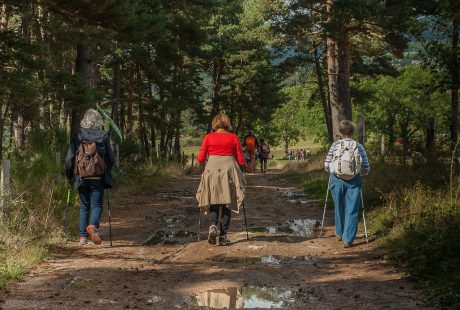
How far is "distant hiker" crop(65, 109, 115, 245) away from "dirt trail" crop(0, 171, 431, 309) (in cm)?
43

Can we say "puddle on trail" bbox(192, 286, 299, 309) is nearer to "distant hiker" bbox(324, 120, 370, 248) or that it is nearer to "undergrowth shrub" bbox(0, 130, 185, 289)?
"undergrowth shrub" bbox(0, 130, 185, 289)

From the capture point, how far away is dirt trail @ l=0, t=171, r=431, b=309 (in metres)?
5.34

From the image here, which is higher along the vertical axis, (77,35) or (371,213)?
(77,35)

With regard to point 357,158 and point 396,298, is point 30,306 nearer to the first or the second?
point 396,298

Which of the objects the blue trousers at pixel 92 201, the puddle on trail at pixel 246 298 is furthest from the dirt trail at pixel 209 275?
the blue trousers at pixel 92 201

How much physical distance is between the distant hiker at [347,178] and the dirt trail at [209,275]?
0.31 metres

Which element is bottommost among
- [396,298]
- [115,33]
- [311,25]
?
[396,298]

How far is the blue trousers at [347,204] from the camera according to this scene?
831 cm

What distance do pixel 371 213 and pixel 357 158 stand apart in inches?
78.8

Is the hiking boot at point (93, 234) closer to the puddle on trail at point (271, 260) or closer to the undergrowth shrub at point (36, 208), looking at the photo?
the undergrowth shrub at point (36, 208)

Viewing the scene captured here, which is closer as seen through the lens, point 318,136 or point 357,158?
point 357,158

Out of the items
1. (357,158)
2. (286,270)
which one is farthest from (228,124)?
(286,270)

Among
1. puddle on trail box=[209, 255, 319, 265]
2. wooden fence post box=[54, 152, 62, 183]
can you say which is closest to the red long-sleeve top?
puddle on trail box=[209, 255, 319, 265]

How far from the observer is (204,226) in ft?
33.9
